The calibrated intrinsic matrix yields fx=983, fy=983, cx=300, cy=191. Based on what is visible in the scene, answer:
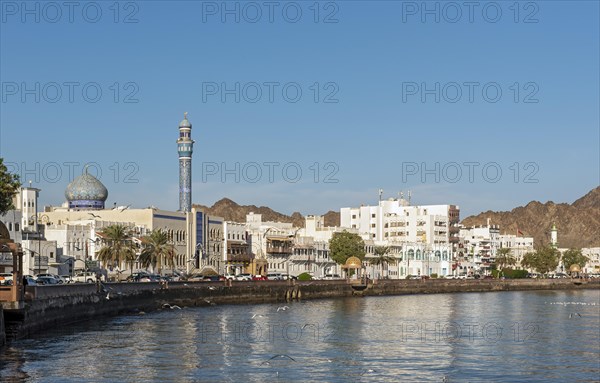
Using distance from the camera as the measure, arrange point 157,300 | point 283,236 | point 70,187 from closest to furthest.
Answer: point 157,300 → point 70,187 → point 283,236

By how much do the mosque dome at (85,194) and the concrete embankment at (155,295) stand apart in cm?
4443

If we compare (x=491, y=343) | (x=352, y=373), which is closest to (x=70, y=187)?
(x=491, y=343)

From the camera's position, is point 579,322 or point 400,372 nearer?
point 400,372

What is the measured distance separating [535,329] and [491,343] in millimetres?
15513

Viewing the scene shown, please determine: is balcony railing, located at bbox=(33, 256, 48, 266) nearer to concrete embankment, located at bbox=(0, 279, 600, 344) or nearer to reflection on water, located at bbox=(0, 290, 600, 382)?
concrete embankment, located at bbox=(0, 279, 600, 344)

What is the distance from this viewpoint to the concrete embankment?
70.6 m

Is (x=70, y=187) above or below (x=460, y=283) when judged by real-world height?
above

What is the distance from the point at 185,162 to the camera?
182000mm

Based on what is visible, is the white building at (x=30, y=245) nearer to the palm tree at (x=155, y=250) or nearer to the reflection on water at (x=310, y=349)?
the palm tree at (x=155, y=250)

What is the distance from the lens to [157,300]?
11031 centimetres

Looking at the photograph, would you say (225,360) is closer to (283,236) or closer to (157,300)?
(157,300)

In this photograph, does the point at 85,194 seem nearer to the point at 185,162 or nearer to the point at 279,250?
the point at 185,162

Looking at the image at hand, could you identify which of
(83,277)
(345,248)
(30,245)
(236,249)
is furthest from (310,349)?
(345,248)

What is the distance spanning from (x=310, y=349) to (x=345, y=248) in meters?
120
